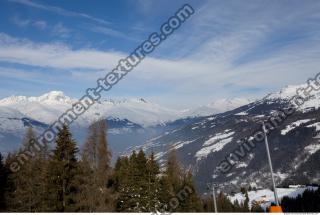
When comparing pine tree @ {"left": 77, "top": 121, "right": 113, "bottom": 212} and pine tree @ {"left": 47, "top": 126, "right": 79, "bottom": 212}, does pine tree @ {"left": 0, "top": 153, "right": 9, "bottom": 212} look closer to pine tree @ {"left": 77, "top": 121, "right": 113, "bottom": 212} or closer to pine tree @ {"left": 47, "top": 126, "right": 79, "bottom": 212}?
pine tree @ {"left": 47, "top": 126, "right": 79, "bottom": 212}

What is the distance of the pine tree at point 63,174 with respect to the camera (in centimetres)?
4050

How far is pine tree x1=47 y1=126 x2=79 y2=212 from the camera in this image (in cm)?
4050

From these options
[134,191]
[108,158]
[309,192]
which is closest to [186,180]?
[134,191]

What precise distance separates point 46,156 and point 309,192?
138768mm

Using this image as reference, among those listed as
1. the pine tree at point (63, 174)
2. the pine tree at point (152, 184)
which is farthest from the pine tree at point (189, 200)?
the pine tree at point (63, 174)

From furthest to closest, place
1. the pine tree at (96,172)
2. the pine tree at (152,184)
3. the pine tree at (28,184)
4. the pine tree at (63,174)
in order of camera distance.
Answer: the pine tree at (152,184) → the pine tree at (28,184) → the pine tree at (96,172) → the pine tree at (63,174)

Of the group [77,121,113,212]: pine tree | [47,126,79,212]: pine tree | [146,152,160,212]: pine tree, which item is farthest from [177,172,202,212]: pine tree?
[47,126,79,212]: pine tree

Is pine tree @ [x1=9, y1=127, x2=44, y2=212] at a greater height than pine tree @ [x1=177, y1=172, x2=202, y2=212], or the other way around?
pine tree @ [x1=9, y1=127, x2=44, y2=212]

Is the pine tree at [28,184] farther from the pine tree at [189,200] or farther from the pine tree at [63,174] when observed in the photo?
the pine tree at [189,200]

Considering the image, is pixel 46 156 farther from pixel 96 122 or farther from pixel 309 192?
pixel 309 192

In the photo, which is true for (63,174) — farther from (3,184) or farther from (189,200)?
(189,200)

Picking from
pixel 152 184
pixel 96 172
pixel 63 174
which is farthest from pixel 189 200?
pixel 63 174

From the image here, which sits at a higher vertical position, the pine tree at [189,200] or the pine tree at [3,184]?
the pine tree at [3,184]

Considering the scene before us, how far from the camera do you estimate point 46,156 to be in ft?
164
